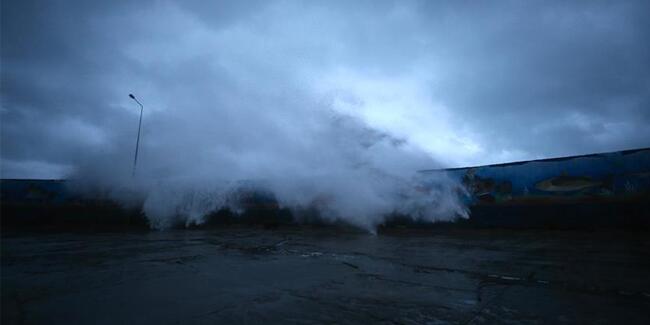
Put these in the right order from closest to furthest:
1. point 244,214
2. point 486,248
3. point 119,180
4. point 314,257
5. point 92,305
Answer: point 92,305
point 314,257
point 486,248
point 244,214
point 119,180

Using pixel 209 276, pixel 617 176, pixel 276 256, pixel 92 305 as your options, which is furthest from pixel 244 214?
pixel 617 176

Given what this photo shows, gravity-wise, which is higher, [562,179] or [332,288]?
[562,179]

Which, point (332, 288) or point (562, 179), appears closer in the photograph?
point (332, 288)

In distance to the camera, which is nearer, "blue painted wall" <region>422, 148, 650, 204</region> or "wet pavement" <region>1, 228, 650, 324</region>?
"wet pavement" <region>1, 228, 650, 324</region>

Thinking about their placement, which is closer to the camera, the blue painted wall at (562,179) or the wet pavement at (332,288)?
the wet pavement at (332,288)

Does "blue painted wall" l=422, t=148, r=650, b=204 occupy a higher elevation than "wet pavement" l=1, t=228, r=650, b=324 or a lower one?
higher

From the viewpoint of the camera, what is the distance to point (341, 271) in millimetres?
3184

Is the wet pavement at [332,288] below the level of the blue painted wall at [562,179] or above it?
below

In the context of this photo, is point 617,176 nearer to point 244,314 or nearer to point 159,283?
point 244,314

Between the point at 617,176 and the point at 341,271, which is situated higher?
the point at 617,176

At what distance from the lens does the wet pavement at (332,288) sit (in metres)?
1.87

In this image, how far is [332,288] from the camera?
2516 mm

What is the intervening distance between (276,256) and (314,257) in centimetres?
55

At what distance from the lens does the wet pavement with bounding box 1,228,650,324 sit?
6.15 feet
